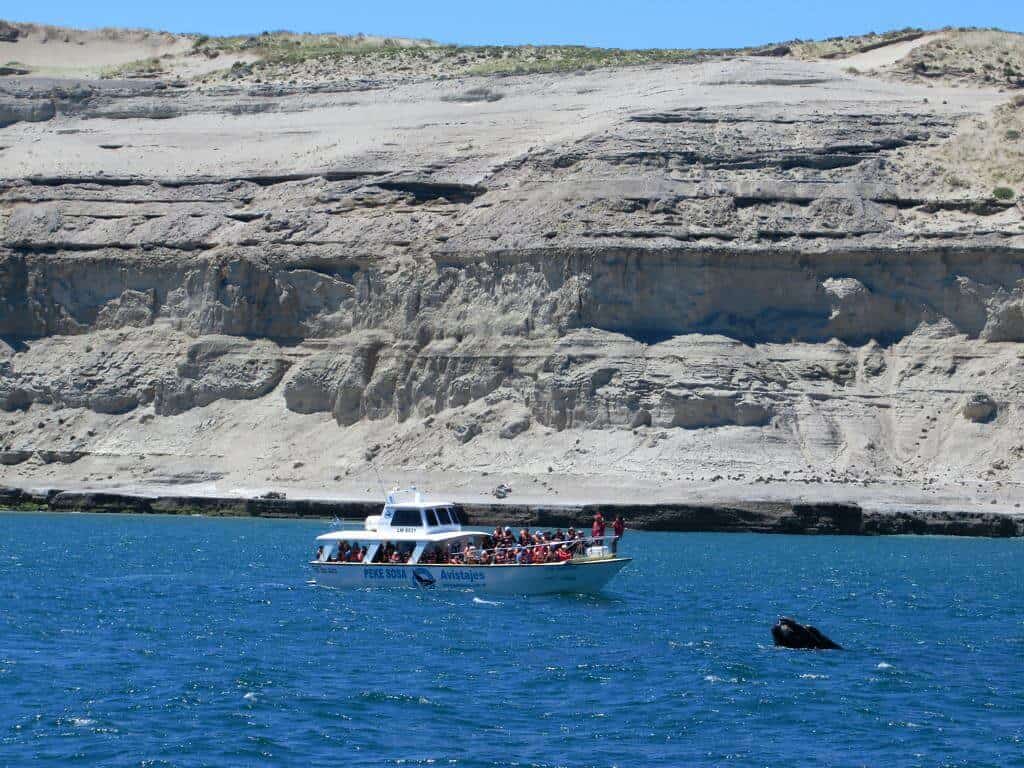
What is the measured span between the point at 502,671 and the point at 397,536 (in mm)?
13346

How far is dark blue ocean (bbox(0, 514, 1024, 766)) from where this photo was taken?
2514 centimetres

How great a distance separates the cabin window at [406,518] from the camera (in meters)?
44.3

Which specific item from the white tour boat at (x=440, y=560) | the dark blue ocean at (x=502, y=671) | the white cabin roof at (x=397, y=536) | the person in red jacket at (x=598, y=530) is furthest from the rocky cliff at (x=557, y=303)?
the white cabin roof at (x=397, y=536)

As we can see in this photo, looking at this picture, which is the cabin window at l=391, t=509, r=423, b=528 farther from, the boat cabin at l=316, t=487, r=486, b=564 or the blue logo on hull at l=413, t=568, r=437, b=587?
the blue logo on hull at l=413, t=568, r=437, b=587

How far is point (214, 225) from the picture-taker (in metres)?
85.2

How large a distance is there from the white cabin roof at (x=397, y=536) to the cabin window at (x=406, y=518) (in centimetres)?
23

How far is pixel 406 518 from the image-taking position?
146 ft

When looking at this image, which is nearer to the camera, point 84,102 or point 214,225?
point 214,225

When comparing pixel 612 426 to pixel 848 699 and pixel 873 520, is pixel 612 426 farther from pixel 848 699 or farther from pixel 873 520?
pixel 848 699

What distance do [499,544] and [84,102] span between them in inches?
2688

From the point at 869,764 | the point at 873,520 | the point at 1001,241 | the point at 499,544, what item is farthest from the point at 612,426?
the point at 869,764

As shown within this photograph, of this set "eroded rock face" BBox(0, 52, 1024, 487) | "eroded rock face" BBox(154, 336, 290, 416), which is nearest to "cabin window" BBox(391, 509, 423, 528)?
"eroded rock face" BBox(0, 52, 1024, 487)

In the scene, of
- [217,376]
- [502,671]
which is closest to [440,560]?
[502,671]

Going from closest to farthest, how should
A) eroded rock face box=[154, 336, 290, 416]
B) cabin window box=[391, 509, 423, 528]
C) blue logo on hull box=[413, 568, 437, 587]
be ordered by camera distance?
blue logo on hull box=[413, 568, 437, 587]
cabin window box=[391, 509, 423, 528]
eroded rock face box=[154, 336, 290, 416]
